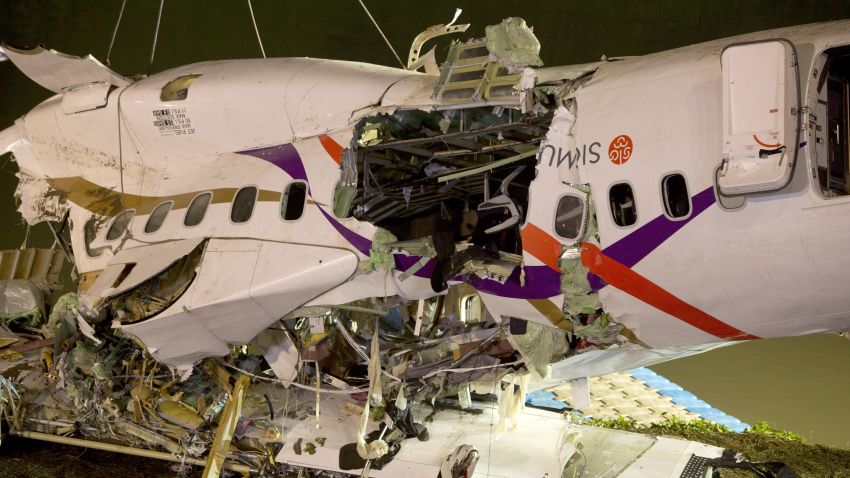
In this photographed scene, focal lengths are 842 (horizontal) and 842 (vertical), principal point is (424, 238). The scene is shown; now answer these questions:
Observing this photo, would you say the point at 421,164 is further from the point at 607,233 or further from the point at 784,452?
the point at 784,452

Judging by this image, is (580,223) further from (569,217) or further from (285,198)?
(285,198)

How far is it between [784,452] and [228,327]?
542 cm

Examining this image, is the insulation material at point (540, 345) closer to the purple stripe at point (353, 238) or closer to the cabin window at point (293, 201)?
the purple stripe at point (353, 238)

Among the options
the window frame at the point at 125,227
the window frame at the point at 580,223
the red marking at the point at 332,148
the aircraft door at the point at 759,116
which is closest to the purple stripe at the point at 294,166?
the red marking at the point at 332,148

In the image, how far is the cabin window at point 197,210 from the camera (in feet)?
27.0

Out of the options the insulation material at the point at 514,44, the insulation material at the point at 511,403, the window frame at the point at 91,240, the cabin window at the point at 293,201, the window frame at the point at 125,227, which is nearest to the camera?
the insulation material at the point at 514,44

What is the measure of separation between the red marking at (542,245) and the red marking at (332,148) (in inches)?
79.2

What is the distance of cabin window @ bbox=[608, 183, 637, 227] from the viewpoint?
5770 mm

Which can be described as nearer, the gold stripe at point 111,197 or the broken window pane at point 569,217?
the broken window pane at point 569,217

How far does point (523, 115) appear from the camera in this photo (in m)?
6.37

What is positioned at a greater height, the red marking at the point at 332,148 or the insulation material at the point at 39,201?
the red marking at the point at 332,148

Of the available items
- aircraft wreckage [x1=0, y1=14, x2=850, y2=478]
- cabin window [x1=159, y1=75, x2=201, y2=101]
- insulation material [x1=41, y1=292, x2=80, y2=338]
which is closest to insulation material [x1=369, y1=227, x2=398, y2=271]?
aircraft wreckage [x1=0, y1=14, x2=850, y2=478]

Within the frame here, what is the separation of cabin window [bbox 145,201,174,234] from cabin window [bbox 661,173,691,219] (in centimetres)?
514

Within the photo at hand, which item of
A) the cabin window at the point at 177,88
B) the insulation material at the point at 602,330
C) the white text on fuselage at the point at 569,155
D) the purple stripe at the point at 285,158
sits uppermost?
the cabin window at the point at 177,88
